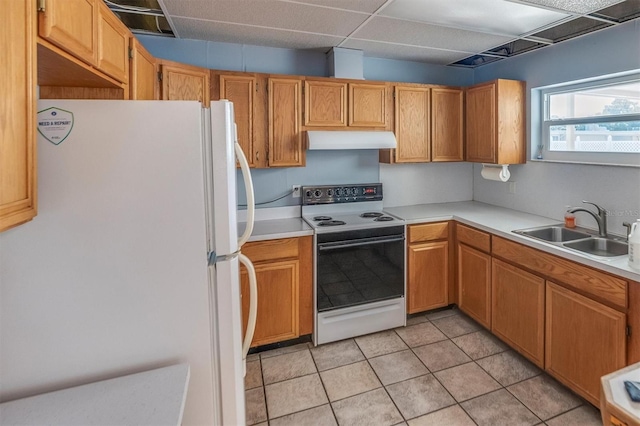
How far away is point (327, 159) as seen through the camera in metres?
3.12

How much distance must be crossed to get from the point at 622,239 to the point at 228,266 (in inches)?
98.8

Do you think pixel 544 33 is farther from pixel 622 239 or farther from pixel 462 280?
pixel 462 280

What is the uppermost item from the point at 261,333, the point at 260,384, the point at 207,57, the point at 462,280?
the point at 207,57

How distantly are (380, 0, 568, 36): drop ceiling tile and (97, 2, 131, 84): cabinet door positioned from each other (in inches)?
58.9

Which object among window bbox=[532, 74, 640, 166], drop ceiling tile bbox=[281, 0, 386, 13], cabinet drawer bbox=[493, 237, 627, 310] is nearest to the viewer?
cabinet drawer bbox=[493, 237, 627, 310]

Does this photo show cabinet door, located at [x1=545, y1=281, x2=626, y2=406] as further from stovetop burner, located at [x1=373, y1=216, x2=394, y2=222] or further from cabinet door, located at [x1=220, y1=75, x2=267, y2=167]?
cabinet door, located at [x1=220, y1=75, x2=267, y2=167]

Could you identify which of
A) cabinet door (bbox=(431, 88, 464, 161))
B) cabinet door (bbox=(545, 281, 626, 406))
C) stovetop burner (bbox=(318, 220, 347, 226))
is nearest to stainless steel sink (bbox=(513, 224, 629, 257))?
cabinet door (bbox=(545, 281, 626, 406))

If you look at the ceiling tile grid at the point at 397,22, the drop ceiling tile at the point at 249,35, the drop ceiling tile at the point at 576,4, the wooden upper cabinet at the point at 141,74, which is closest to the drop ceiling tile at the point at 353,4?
the ceiling tile grid at the point at 397,22

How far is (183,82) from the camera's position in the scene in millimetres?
2361

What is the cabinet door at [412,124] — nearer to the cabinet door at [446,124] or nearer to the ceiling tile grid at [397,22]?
the cabinet door at [446,124]

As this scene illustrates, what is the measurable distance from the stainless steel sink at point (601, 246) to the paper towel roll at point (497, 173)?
2.91 feet

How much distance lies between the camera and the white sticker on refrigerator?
107 cm

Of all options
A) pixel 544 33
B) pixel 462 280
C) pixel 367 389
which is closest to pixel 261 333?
pixel 367 389

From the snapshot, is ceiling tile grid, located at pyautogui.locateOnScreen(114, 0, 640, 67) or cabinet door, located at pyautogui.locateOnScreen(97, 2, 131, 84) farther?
ceiling tile grid, located at pyautogui.locateOnScreen(114, 0, 640, 67)
